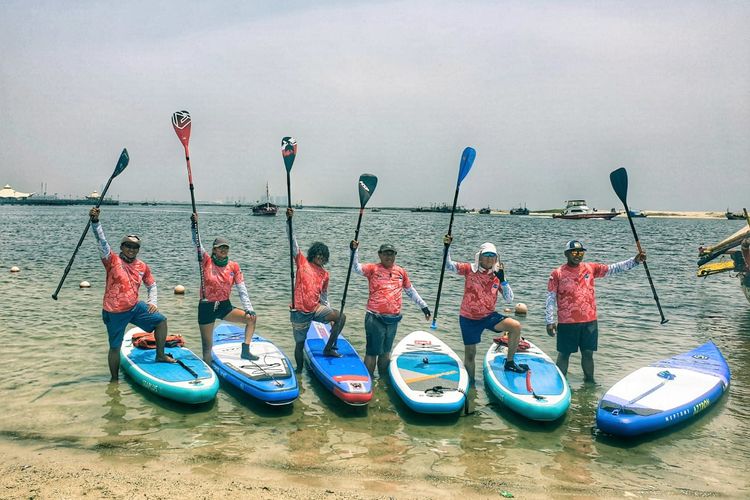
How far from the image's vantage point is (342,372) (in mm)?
7719

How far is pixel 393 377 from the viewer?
7875 millimetres

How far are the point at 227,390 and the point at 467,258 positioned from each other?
31.1 meters

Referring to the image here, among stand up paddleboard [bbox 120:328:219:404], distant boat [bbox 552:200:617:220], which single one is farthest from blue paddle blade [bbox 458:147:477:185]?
distant boat [bbox 552:200:617:220]

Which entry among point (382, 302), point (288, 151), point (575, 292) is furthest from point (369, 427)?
point (288, 151)

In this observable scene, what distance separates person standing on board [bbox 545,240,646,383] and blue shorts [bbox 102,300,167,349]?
605cm

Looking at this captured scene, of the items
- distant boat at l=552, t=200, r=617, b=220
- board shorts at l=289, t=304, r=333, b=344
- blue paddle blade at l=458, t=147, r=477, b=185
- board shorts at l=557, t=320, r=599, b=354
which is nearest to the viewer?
board shorts at l=557, t=320, r=599, b=354

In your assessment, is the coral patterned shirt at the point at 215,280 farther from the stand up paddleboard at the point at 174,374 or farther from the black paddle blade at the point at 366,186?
the black paddle blade at the point at 366,186

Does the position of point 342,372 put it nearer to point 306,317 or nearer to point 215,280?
point 306,317

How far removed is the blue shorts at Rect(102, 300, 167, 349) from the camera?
24.5 ft

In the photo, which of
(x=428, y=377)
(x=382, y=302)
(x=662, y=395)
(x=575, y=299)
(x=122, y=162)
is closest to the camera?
(x=662, y=395)

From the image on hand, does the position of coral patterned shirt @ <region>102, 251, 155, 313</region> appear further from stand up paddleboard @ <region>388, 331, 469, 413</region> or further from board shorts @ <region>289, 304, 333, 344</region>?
stand up paddleboard @ <region>388, 331, 469, 413</region>

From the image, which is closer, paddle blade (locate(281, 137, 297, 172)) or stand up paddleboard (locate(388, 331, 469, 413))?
stand up paddleboard (locate(388, 331, 469, 413))

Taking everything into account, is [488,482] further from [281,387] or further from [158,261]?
[158,261]

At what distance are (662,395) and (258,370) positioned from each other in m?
5.90
